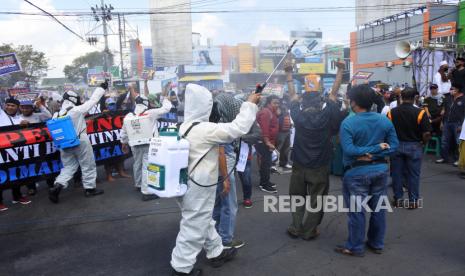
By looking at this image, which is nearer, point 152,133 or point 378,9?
point 152,133

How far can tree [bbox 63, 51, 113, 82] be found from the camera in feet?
237

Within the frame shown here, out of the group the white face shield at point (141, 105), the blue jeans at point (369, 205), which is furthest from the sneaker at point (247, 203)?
the white face shield at point (141, 105)

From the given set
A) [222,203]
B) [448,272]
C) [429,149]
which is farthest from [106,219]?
[429,149]

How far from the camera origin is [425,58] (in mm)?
11352

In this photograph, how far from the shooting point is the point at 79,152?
601cm

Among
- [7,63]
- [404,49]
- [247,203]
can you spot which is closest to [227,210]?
[247,203]

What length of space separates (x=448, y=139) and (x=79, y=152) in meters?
7.35

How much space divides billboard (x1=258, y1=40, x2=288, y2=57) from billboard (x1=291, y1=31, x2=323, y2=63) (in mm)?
2337

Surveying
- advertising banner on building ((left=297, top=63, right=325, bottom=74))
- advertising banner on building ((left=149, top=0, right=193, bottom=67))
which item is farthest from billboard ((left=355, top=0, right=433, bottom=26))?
advertising banner on building ((left=149, top=0, right=193, bottom=67))

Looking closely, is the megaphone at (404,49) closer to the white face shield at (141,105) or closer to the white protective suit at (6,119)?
the white face shield at (141,105)

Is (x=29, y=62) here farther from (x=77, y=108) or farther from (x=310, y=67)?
(x=77, y=108)

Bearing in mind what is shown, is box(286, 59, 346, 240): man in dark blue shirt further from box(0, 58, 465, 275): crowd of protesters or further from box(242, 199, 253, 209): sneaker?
box(242, 199, 253, 209): sneaker

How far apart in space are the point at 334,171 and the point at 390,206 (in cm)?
187

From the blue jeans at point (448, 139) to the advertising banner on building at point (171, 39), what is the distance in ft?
123
